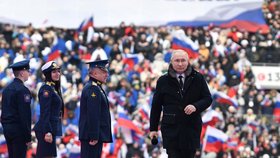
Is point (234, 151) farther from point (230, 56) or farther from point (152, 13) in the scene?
point (152, 13)

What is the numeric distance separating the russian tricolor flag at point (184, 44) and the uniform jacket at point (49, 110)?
1413cm

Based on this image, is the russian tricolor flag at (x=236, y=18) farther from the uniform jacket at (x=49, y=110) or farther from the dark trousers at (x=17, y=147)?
the dark trousers at (x=17, y=147)

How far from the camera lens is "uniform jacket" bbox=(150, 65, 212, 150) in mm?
11414

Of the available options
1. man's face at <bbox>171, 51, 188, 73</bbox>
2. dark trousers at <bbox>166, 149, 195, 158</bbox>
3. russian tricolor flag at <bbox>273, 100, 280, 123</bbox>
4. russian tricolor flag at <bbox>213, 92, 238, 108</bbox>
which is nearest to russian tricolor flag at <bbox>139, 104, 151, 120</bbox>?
russian tricolor flag at <bbox>213, 92, 238, 108</bbox>

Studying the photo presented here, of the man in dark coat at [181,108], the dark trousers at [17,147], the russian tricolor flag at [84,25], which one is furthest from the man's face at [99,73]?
the russian tricolor flag at [84,25]

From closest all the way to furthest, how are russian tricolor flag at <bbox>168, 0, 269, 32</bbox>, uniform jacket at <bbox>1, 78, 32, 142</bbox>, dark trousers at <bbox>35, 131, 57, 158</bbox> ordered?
uniform jacket at <bbox>1, 78, 32, 142</bbox>
dark trousers at <bbox>35, 131, 57, 158</bbox>
russian tricolor flag at <bbox>168, 0, 269, 32</bbox>

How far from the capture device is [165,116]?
1152 centimetres

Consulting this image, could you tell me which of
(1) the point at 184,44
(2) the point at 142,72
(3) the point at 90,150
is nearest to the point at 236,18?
(1) the point at 184,44

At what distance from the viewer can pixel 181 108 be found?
11.4 m

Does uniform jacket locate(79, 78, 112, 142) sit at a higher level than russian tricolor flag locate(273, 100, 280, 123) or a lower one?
higher

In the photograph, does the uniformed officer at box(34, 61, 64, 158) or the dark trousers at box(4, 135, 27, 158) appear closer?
the dark trousers at box(4, 135, 27, 158)

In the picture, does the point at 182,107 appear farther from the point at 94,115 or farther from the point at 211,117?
the point at 211,117

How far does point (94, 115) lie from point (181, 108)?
1.49m

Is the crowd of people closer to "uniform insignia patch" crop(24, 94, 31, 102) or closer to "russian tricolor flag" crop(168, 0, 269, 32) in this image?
"russian tricolor flag" crop(168, 0, 269, 32)
